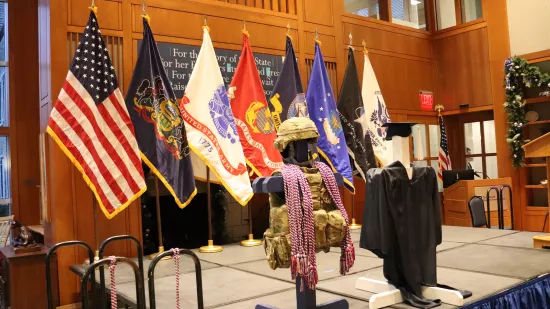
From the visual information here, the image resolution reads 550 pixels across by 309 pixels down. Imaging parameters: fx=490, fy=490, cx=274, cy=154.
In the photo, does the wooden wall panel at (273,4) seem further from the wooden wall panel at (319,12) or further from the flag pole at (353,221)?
the flag pole at (353,221)

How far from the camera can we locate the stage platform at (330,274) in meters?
3.09

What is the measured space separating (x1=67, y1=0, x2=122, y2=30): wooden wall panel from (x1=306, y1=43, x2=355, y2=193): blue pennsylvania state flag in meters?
2.22

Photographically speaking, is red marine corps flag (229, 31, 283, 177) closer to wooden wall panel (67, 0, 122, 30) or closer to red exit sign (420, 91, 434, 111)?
wooden wall panel (67, 0, 122, 30)

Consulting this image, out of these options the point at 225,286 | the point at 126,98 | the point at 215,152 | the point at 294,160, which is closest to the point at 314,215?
the point at 294,160

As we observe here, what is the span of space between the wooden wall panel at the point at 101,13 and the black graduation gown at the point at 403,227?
10.4 ft

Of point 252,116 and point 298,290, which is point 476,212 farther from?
point 298,290

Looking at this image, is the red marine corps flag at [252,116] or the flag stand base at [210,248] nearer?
the flag stand base at [210,248]

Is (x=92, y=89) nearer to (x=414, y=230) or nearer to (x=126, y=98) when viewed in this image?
(x=126, y=98)

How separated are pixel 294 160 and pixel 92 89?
234 cm

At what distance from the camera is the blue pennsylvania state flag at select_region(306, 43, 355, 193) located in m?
5.50

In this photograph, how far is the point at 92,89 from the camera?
4.22 meters

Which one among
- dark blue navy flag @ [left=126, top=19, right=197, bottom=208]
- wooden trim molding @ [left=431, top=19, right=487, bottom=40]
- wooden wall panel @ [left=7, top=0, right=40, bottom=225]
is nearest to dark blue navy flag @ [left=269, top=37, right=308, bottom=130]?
dark blue navy flag @ [left=126, top=19, right=197, bottom=208]

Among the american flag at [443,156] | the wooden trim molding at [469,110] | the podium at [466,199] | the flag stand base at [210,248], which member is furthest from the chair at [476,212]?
the flag stand base at [210,248]

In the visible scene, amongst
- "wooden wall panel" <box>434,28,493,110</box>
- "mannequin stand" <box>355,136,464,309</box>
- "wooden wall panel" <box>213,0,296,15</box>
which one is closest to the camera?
"mannequin stand" <box>355,136,464,309</box>
